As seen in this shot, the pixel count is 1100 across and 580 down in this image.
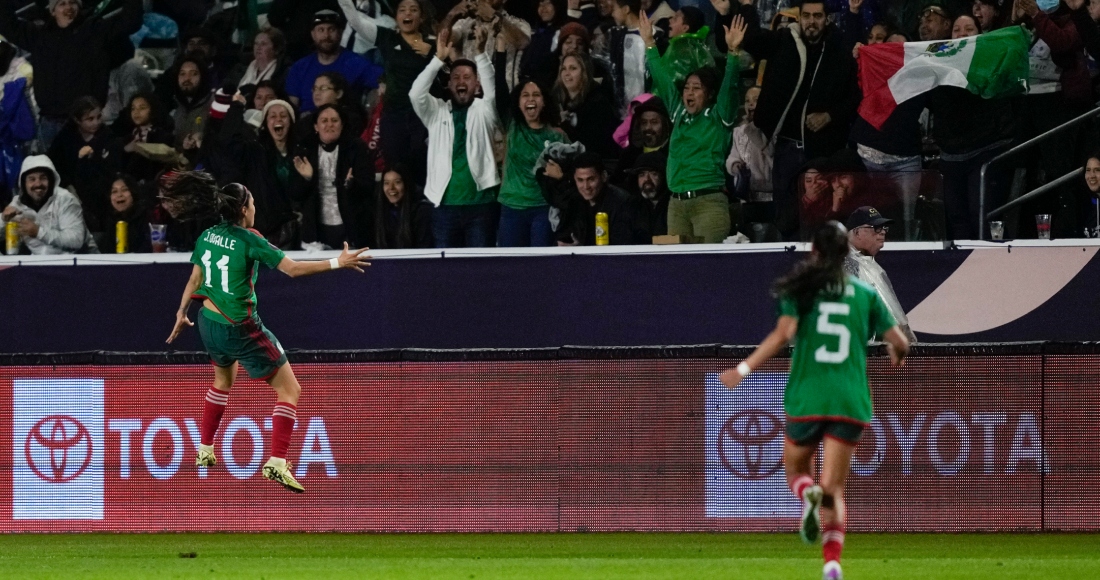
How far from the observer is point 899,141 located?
45.2 ft

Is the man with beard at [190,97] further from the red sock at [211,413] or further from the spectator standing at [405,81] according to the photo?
the red sock at [211,413]

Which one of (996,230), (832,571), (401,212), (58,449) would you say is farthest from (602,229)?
(832,571)

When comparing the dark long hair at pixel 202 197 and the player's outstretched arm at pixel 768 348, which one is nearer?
the player's outstretched arm at pixel 768 348

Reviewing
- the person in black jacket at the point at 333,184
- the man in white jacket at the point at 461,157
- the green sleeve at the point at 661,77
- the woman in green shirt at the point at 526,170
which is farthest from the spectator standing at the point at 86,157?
the green sleeve at the point at 661,77

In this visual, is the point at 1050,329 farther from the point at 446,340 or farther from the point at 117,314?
the point at 117,314

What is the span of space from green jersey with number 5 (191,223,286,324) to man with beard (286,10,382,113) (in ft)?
19.5

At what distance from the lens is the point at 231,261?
10.3 m

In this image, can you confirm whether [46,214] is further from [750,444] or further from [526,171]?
[750,444]

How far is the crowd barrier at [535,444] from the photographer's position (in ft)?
34.9

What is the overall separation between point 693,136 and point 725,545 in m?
5.05

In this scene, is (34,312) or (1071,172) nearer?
(1071,172)

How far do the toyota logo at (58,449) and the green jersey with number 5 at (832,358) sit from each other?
6311 mm

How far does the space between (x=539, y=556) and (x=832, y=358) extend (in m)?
2.93

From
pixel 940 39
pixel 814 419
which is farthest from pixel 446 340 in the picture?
pixel 814 419
